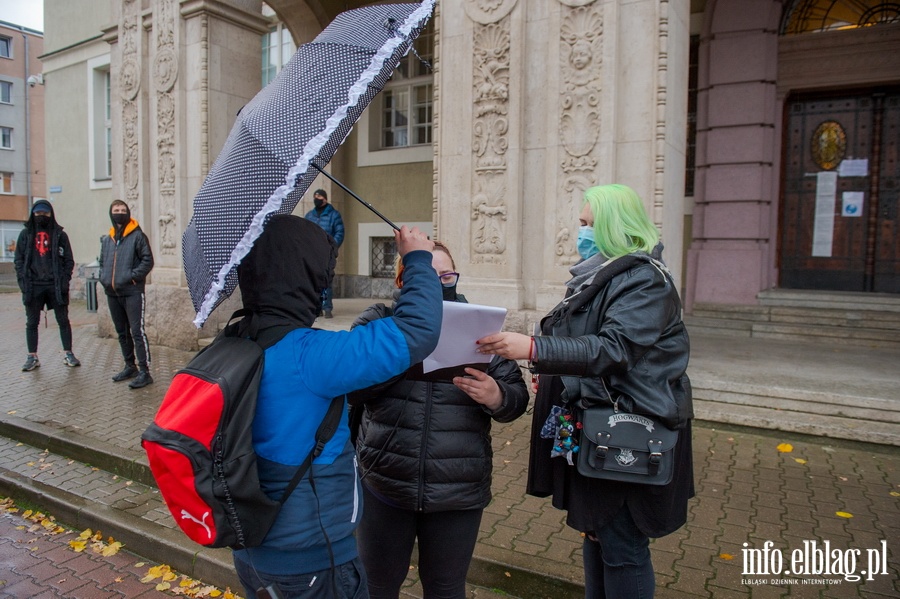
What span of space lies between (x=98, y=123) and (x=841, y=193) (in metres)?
17.6

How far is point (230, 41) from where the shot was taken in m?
9.63

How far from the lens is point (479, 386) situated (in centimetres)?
238

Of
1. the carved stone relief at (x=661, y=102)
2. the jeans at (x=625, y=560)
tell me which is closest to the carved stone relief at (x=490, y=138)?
the carved stone relief at (x=661, y=102)

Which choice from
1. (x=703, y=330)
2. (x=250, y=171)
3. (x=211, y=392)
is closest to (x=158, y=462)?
(x=211, y=392)

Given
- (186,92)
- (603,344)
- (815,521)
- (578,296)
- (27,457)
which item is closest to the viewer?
(603,344)

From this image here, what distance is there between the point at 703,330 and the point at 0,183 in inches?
1892

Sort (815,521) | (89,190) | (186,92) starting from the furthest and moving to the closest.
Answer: (89,190)
(186,92)
(815,521)

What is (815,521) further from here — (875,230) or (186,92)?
(186,92)

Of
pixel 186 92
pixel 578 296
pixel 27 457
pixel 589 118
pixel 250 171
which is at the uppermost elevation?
pixel 186 92

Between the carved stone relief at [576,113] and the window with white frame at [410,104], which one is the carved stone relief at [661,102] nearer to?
the carved stone relief at [576,113]

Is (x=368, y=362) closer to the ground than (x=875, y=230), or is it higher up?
closer to the ground

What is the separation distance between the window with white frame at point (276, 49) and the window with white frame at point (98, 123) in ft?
17.0

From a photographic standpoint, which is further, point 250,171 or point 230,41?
point 230,41

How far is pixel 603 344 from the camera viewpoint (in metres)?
2.23
